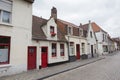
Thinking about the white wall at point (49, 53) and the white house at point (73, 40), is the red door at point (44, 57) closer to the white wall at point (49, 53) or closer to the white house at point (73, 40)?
the white wall at point (49, 53)

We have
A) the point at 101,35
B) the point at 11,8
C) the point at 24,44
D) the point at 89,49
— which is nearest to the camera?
the point at 11,8

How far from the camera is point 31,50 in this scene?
39.8 feet

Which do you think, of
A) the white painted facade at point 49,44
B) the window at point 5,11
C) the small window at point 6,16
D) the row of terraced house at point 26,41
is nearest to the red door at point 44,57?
the row of terraced house at point 26,41

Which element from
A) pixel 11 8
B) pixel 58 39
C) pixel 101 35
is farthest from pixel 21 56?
pixel 101 35

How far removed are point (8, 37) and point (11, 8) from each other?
249 cm

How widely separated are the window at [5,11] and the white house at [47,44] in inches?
120

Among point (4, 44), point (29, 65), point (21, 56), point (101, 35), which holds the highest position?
point (101, 35)

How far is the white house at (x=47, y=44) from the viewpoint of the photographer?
12.7 m

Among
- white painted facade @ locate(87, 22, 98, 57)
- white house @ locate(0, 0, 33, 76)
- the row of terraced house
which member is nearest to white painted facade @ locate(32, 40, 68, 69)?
the row of terraced house

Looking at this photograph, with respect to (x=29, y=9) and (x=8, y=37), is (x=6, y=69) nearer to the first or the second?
(x=8, y=37)

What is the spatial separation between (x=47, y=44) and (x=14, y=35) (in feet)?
14.5

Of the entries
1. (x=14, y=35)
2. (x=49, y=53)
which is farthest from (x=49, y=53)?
(x=14, y=35)

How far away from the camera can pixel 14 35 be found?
34.0 feet

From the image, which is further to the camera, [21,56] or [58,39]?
[58,39]
